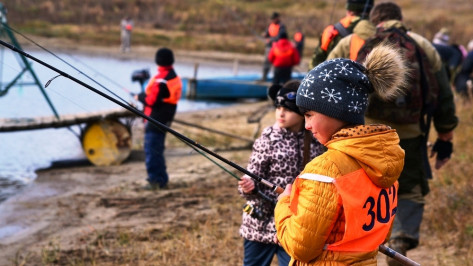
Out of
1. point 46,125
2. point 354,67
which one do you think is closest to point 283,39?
point 46,125

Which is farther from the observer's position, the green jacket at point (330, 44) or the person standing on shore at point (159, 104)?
the person standing on shore at point (159, 104)

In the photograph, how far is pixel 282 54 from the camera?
15398 millimetres

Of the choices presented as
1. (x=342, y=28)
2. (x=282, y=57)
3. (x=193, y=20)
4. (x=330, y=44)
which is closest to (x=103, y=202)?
(x=330, y=44)

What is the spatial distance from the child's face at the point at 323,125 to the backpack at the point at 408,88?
1.77 m

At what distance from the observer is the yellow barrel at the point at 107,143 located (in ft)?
34.0

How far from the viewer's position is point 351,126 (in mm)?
2797

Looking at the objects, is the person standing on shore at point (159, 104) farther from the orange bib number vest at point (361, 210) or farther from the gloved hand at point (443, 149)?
the orange bib number vest at point (361, 210)

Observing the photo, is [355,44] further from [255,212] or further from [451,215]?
[451,215]

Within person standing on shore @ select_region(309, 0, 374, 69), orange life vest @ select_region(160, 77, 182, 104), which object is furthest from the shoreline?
person standing on shore @ select_region(309, 0, 374, 69)

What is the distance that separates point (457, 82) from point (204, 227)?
8.90m

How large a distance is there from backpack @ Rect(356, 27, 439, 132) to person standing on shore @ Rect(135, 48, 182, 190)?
13.0 feet

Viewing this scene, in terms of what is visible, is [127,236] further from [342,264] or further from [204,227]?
[342,264]

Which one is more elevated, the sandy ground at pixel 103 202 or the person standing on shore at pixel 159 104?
the person standing on shore at pixel 159 104

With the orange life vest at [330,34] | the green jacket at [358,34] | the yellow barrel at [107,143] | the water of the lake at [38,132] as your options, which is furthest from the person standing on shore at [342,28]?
the yellow barrel at [107,143]
